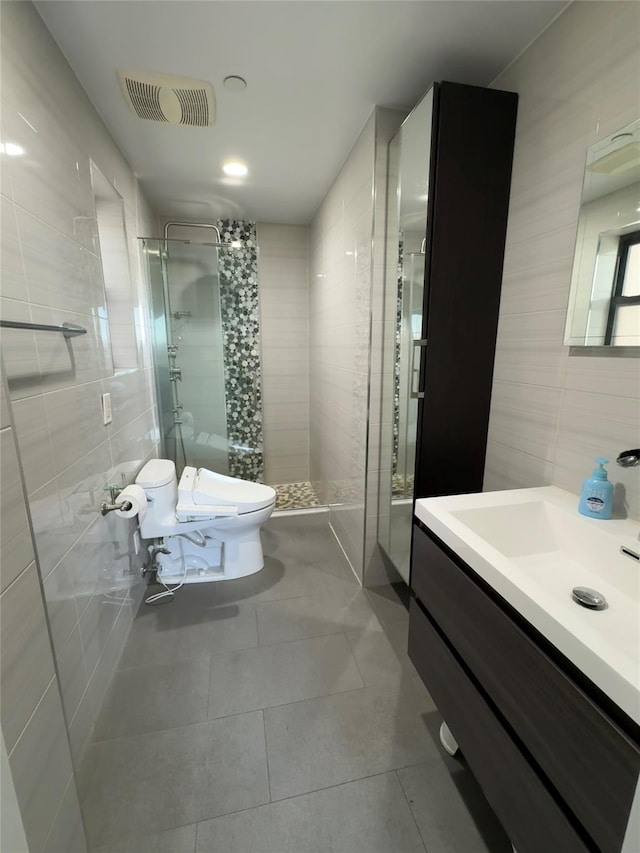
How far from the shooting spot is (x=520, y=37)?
1.25m

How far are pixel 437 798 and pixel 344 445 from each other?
5.37 feet

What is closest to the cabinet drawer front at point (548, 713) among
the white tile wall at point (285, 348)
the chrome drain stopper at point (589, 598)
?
the chrome drain stopper at point (589, 598)

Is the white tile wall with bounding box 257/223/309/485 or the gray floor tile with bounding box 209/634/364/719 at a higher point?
the white tile wall with bounding box 257/223/309/485

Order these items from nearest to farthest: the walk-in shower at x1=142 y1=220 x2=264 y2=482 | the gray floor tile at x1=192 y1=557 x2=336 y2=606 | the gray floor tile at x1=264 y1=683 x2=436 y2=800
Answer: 1. the gray floor tile at x1=264 y1=683 x2=436 y2=800
2. the gray floor tile at x1=192 y1=557 x2=336 y2=606
3. the walk-in shower at x1=142 y1=220 x2=264 y2=482

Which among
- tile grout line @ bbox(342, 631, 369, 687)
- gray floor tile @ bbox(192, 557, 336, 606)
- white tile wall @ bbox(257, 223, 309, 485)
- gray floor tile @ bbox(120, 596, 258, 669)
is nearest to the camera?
tile grout line @ bbox(342, 631, 369, 687)

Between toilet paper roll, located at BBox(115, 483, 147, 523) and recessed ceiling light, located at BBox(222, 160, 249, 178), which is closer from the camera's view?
toilet paper roll, located at BBox(115, 483, 147, 523)

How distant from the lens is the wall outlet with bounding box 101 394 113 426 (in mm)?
1584

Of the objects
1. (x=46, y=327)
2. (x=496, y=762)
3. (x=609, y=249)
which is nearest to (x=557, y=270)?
(x=609, y=249)

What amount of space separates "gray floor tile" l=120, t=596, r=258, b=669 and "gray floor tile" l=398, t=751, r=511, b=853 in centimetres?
86

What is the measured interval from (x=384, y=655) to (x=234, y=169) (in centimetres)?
277

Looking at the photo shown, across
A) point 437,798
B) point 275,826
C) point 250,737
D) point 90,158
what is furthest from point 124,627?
point 90,158

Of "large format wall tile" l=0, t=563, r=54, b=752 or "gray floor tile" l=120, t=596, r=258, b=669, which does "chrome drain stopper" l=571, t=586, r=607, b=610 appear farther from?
"gray floor tile" l=120, t=596, r=258, b=669

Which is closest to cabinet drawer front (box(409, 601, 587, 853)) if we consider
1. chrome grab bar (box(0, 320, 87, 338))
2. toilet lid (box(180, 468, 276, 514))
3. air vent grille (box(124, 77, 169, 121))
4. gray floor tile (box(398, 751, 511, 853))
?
gray floor tile (box(398, 751, 511, 853))

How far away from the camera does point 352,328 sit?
6.97 feet
